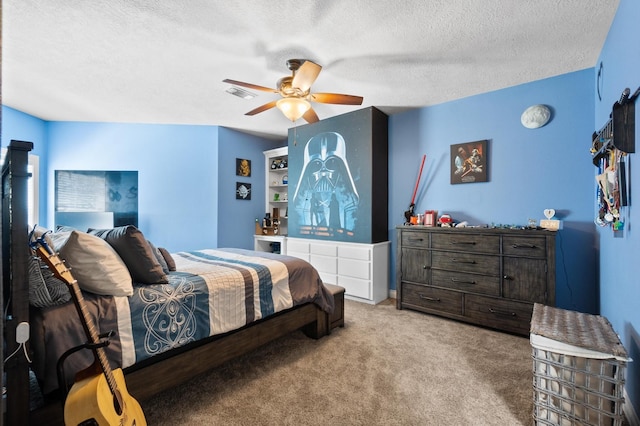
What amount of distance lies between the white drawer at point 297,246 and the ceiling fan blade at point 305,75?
228 cm

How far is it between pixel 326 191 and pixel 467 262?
6.52ft

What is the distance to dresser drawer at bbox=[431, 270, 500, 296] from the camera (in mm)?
2867

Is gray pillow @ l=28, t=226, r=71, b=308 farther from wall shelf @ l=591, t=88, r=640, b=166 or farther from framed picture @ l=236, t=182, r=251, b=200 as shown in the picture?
framed picture @ l=236, t=182, r=251, b=200

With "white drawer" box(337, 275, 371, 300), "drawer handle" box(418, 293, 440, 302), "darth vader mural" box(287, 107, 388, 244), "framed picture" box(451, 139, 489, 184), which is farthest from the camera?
"darth vader mural" box(287, 107, 388, 244)

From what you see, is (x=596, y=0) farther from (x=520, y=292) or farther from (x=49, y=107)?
(x=49, y=107)

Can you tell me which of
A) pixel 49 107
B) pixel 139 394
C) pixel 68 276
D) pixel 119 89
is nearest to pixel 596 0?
pixel 68 276

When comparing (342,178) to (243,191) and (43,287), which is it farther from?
(43,287)

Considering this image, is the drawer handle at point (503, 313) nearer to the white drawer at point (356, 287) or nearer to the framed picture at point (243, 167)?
the white drawer at point (356, 287)

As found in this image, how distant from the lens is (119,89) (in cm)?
328

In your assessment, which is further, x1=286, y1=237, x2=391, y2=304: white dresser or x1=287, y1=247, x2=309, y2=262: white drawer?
x1=287, y1=247, x2=309, y2=262: white drawer

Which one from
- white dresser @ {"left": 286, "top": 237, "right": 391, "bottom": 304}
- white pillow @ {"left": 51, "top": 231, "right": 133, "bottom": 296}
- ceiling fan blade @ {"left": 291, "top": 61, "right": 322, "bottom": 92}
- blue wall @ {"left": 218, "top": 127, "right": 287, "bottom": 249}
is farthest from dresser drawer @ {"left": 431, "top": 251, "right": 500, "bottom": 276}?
blue wall @ {"left": 218, "top": 127, "right": 287, "bottom": 249}

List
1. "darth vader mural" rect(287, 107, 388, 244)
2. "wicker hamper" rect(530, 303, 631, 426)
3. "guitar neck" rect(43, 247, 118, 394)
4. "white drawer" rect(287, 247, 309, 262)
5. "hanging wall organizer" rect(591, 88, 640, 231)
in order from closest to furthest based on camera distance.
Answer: "guitar neck" rect(43, 247, 118, 394)
"wicker hamper" rect(530, 303, 631, 426)
"hanging wall organizer" rect(591, 88, 640, 231)
"darth vader mural" rect(287, 107, 388, 244)
"white drawer" rect(287, 247, 309, 262)

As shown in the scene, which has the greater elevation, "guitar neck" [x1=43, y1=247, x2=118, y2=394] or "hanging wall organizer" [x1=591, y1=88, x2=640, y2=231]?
"hanging wall organizer" [x1=591, y1=88, x2=640, y2=231]

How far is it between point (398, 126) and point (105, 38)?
→ 3.10m
